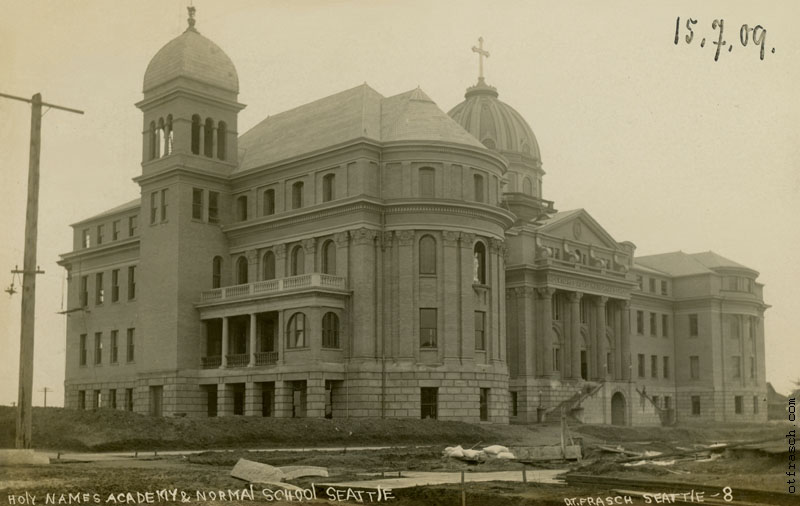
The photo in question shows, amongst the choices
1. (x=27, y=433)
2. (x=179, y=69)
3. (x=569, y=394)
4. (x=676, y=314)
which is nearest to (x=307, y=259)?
(x=179, y=69)

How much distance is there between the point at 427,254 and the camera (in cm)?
5847

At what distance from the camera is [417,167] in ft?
193

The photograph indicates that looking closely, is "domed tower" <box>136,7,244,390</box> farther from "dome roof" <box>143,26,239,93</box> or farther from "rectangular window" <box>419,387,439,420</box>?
"rectangular window" <box>419,387,439,420</box>

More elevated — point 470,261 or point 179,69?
point 179,69

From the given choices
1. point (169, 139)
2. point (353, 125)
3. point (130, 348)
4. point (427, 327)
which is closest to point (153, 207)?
point (169, 139)

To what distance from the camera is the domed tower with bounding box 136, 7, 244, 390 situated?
64000 millimetres

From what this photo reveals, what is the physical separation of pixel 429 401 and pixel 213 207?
20.7m

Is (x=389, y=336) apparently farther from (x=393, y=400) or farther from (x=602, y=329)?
(x=602, y=329)

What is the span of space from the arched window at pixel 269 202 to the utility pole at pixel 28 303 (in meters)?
38.5

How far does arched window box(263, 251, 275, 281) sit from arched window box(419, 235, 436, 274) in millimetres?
11003

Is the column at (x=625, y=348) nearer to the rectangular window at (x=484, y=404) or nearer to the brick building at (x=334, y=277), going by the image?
the brick building at (x=334, y=277)

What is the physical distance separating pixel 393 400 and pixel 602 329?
2511 cm

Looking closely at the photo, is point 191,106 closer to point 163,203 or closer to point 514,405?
point 163,203

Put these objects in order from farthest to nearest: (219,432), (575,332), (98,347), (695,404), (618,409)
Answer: (695,404)
(618,409)
(98,347)
(575,332)
(219,432)
